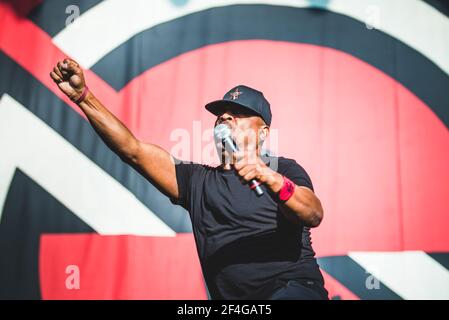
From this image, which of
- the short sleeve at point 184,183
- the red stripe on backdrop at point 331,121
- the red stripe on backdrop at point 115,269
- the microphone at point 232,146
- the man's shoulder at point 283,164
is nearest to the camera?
the microphone at point 232,146

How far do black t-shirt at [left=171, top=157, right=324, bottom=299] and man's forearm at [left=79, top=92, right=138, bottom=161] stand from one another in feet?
1.37

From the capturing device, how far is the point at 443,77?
2.85 m

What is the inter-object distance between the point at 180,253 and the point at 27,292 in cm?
92

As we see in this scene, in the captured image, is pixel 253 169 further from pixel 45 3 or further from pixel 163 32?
pixel 45 3

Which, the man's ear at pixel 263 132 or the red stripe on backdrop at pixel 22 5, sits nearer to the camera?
the man's ear at pixel 263 132

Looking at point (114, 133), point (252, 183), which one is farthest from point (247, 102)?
point (252, 183)

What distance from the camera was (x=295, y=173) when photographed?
1.75 metres

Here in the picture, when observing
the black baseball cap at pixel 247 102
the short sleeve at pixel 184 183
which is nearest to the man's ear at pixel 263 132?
the black baseball cap at pixel 247 102

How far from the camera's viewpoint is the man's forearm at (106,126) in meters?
1.75

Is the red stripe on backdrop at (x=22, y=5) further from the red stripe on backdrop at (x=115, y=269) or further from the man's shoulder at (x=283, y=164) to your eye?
the man's shoulder at (x=283, y=164)

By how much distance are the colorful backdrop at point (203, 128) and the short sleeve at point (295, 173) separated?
865 millimetres
